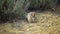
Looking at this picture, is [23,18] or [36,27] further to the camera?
[23,18]

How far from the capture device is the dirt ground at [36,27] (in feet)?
9.33

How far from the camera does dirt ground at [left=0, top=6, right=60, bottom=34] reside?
2844 millimetres

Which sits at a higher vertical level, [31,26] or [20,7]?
[20,7]

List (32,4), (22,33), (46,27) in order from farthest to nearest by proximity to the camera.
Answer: (32,4) < (46,27) < (22,33)

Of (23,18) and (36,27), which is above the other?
(23,18)

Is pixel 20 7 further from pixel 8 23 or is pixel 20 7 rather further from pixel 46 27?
pixel 46 27

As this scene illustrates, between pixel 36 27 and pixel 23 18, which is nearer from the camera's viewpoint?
pixel 36 27

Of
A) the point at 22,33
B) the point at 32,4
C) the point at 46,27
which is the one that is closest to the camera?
the point at 22,33

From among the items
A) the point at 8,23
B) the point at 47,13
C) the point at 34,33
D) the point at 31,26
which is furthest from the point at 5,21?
the point at 47,13

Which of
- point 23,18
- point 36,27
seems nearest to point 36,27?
point 36,27

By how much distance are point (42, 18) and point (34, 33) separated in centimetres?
82

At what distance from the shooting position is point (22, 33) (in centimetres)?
277

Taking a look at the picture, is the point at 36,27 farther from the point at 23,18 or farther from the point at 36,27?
the point at 23,18

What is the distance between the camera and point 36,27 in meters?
3.05
